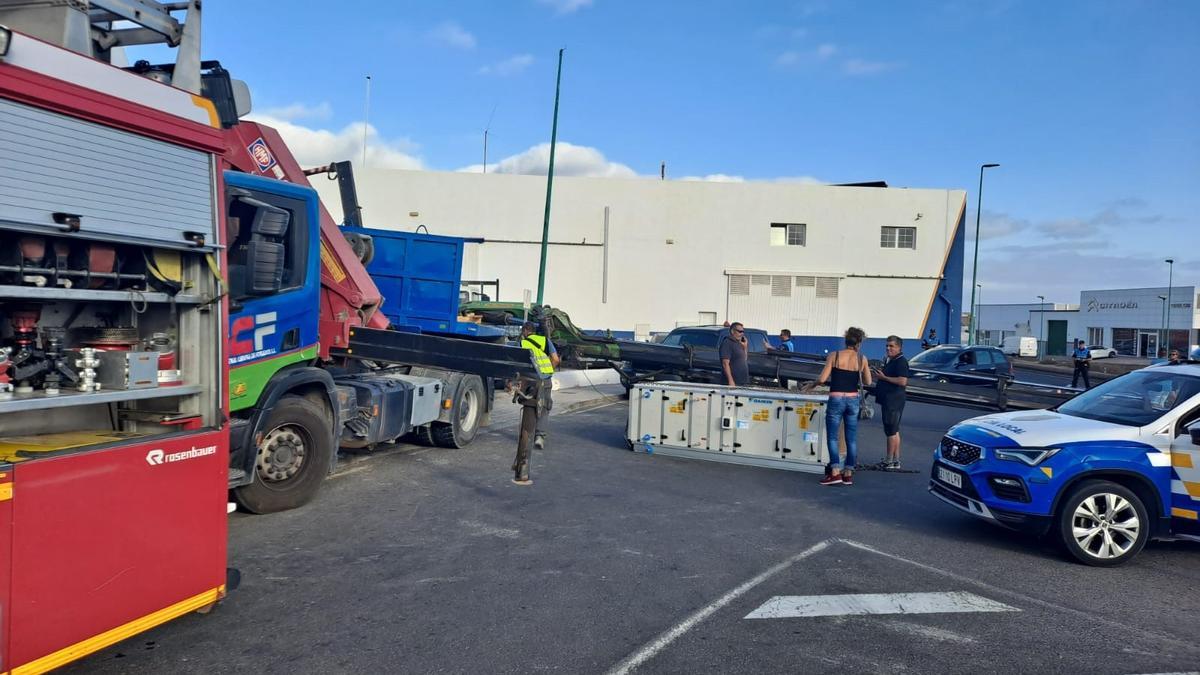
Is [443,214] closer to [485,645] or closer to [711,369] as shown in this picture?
[711,369]

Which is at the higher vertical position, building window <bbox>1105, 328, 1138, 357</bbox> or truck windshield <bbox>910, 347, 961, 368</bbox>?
building window <bbox>1105, 328, 1138, 357</bbox>

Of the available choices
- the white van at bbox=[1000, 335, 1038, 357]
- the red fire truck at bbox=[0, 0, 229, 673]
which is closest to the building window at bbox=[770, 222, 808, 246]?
the white van at bbox=[1000, 335, 1038, 357]

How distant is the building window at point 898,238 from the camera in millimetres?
38875

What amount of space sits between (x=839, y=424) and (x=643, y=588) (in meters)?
4.81

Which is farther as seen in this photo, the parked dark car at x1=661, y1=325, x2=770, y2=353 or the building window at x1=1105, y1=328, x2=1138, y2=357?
the building window at x1=1105, y1=328, x2=1138, y2=357

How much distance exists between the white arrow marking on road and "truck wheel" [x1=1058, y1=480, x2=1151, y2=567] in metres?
1.46

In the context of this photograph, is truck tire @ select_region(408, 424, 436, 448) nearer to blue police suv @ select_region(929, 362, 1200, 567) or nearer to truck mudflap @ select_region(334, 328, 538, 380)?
truck mudflap @ select_region(334, 328, 538, 380)

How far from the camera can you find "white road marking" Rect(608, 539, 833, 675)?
14.5ft

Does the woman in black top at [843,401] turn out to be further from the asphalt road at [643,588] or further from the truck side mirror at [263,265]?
the truck side mirror at [263,265]

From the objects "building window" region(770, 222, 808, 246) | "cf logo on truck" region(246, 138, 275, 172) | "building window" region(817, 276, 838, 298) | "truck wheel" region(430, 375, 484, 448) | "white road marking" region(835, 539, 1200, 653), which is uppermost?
"building window" region(770, 222, 808, 246)

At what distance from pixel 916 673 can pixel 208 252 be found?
451 centimetres

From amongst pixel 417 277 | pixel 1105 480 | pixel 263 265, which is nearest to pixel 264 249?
pixel 263 265

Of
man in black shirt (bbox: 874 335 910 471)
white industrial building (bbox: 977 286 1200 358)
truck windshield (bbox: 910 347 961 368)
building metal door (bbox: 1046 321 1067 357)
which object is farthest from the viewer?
building metal door (bbox: 1046 321 1067 357)

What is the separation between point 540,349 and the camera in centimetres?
893
